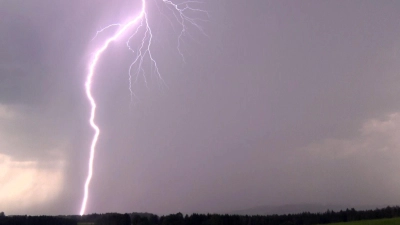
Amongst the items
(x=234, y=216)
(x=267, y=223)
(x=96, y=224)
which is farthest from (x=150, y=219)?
(x=267, y=223)

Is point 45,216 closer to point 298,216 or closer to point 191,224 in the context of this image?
point 191,224

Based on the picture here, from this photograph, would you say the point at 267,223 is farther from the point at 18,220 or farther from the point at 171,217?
the point at 18,220

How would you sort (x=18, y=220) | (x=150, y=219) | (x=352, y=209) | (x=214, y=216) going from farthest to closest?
(x=352, y=209) → (x=150, y=219) → (x=214, y=216) → (x=18, y=220)

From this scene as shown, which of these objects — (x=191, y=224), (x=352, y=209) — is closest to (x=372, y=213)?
(x=352, y=209)

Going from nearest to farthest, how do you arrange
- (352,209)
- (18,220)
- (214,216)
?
(18,220) < (214,216) < (352,209)

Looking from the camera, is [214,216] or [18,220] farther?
[214,216]

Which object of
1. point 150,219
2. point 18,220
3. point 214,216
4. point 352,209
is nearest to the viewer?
point 18,220
